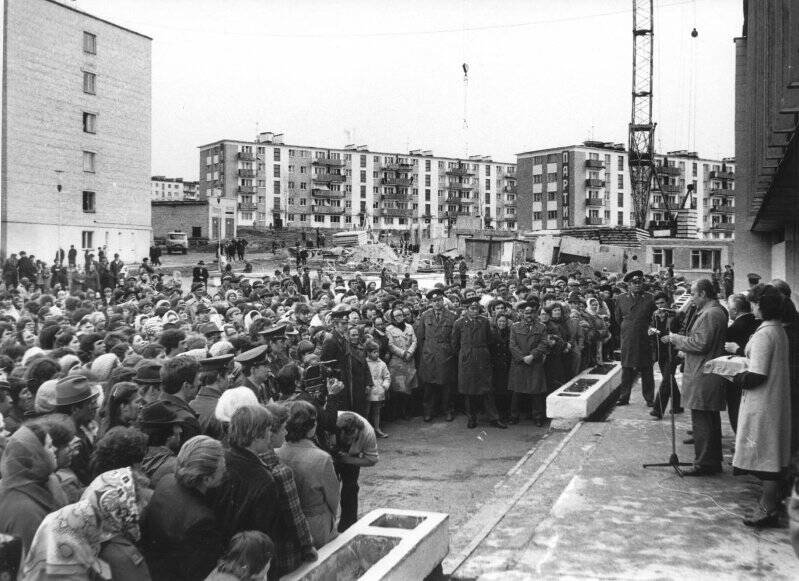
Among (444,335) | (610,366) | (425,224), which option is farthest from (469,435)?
(425,224)

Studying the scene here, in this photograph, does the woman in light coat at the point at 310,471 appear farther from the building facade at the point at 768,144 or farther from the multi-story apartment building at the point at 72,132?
the multi-story apartment building at the point at 72,132

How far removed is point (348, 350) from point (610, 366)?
6.26 metres

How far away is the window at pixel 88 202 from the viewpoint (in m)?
44.4

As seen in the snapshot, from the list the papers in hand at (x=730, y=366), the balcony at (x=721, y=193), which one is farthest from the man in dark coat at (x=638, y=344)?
the balcony at (x=721, y=193)

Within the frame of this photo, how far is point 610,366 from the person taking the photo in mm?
13203

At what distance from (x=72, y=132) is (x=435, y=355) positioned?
39061mm

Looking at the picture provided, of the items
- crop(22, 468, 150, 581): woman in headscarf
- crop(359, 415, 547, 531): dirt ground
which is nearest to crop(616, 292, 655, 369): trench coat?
crop(359, 415, 547, 531): dirt ground

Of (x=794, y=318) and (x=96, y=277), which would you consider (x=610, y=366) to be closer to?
(x=794, y=318)

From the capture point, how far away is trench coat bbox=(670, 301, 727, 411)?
266 inches

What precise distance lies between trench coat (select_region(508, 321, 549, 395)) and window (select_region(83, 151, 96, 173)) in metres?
40.3

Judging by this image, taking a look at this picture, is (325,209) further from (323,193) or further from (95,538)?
(95,538)

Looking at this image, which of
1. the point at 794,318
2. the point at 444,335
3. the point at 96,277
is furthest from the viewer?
the point at 96,277

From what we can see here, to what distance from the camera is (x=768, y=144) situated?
7.39m

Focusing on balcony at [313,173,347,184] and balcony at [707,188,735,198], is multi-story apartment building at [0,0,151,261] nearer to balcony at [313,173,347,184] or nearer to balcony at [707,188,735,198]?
balcony at [313,173,347,184]
